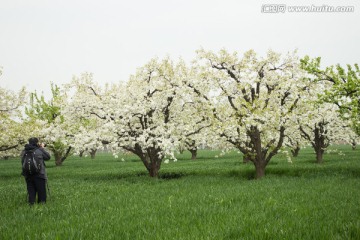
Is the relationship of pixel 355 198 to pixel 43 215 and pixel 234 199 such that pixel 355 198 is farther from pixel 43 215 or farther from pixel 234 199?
pixel 43 215

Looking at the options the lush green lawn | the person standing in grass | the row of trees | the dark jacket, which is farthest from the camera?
the row of trees

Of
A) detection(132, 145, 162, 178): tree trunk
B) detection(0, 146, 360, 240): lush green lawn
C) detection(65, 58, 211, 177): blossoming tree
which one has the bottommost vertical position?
detection(0, 146, 360, 240): lush green lawn

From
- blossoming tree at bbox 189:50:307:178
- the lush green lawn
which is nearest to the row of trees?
blossoming tree at bbox 189:50:307:178

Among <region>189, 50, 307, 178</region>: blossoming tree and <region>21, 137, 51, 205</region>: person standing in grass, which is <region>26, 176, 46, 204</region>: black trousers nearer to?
<region>21, 137, 51, 205</region>: person standing in grass

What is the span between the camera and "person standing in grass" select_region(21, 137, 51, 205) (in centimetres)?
1201

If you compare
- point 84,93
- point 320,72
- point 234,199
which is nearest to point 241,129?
point 320,72

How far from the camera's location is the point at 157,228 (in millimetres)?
7773

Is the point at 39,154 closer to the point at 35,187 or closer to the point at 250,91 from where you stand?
the point at 35,187

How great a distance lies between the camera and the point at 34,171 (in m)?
11.9

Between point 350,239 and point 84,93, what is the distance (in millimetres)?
19732

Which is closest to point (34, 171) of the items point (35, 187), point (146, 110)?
point (35, 187)

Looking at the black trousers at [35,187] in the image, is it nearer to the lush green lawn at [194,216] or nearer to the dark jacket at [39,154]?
the dark jacket at [39,154]

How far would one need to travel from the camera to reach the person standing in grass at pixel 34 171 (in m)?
12.0

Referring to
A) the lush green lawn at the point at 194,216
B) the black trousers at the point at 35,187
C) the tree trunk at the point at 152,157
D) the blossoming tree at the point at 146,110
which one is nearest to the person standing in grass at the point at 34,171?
the black trousers at the point at 35,187
